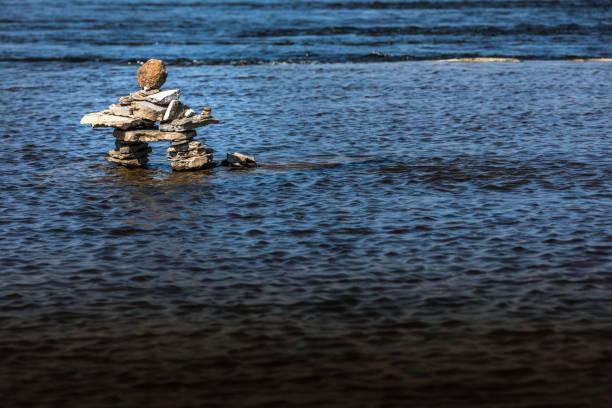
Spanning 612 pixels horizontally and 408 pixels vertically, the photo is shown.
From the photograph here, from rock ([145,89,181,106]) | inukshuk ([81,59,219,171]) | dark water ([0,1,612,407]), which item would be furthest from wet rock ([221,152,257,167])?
rock ([145,89,181,106])

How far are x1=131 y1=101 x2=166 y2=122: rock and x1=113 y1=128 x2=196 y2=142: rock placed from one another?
42cm

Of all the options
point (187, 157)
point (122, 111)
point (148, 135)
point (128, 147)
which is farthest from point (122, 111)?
point (187, 157)

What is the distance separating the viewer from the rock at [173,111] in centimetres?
2112

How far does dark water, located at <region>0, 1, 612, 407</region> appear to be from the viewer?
10.3 m

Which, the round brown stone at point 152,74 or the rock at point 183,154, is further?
the rock at point 183,154

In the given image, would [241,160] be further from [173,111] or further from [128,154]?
[128,154]

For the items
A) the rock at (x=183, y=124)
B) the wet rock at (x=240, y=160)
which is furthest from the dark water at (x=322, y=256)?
the rock at (x=183, y=124)

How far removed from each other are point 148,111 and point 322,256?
27.9 ft

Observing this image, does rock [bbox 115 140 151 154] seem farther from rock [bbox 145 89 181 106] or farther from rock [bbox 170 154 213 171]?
rock [bbox 145 89 181 106]

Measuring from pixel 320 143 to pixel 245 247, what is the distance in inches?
424

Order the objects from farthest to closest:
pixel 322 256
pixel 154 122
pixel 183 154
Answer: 1. pixel 183 154
2. pixel 154 122
3. pixel 322 256

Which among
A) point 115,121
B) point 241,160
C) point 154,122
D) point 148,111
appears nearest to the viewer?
point 148,111

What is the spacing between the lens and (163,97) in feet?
69.7

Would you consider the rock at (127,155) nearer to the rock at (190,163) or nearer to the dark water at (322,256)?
the dark water at (322,256)
